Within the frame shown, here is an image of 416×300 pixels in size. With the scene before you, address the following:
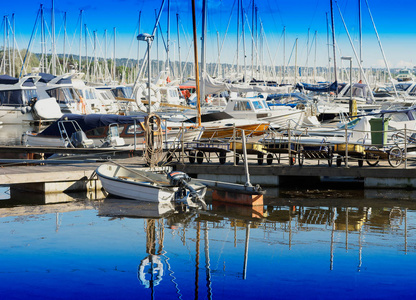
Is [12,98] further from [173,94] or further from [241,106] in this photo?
[241,106]

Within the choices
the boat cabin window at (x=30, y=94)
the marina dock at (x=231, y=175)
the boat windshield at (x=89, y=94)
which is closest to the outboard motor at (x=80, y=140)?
the marina dock at (x=231, y=175)

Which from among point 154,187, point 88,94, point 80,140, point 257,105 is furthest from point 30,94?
point 154,187

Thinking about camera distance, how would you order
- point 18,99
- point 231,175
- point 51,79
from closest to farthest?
point 231,175, point 18,99, point 51,79

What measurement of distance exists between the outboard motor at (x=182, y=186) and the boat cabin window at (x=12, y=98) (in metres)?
39.2

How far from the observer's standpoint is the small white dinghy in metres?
16.5

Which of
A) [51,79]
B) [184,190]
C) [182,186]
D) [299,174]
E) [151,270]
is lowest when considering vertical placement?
[151,270]

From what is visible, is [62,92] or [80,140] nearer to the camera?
[80,140]

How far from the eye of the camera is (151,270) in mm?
10938

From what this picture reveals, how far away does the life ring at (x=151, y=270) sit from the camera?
33.7ft

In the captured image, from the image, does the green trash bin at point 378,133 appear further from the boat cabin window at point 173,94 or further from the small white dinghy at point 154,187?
the boat cabin window at point 173,94

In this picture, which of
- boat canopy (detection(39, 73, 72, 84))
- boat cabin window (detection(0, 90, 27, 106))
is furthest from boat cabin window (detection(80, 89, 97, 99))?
boat cabin window (detection(0, 90, 27, 106))

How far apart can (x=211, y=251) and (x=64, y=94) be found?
4106 centimetres

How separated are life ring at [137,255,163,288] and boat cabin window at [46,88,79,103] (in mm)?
40842

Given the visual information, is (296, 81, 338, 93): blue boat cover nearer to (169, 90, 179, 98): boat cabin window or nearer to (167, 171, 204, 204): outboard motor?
(169, 90, 179, 98): boat cabin window
